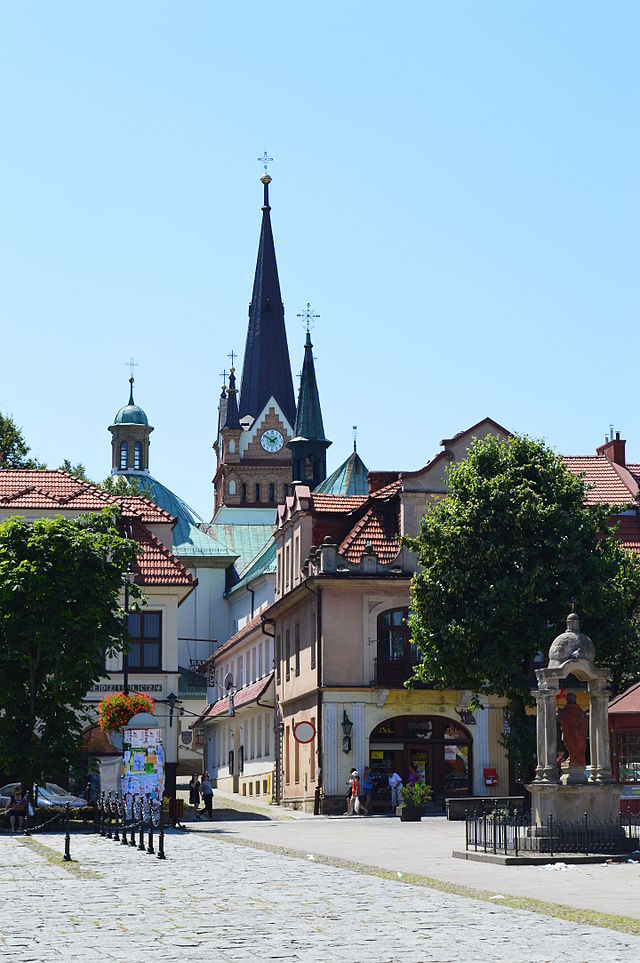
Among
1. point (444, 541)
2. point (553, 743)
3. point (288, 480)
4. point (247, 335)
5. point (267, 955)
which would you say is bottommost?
point (267, 955)

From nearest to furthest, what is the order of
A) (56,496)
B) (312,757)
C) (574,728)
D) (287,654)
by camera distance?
(574,728)
(312,757)
(56,496)
(287,654)

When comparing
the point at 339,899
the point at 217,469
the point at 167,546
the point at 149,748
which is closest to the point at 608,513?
the point at 149,748

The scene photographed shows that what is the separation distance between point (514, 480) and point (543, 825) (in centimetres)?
1748

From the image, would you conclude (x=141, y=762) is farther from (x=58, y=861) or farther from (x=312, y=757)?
(x=312, y=757)

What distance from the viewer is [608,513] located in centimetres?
4453

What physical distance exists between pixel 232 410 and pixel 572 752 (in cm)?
12343

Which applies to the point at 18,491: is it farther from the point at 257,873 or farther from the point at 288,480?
the point at 288,480

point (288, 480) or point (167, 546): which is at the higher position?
point (288, 480)

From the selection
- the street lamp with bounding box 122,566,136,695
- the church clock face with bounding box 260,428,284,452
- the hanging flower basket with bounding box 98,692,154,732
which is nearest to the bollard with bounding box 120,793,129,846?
the hanging flower basket with bounding box 98,692,154,732

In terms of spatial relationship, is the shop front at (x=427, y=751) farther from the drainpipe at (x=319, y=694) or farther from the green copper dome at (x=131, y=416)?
the green copper dome at (x=131, y=416)

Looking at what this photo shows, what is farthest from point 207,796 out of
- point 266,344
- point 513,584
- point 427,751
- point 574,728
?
point 266,344

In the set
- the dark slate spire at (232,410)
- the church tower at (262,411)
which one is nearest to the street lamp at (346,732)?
the church tower at (262,411)

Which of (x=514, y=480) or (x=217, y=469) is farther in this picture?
(x=217, y=469)

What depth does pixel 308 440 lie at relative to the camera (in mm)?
116875
